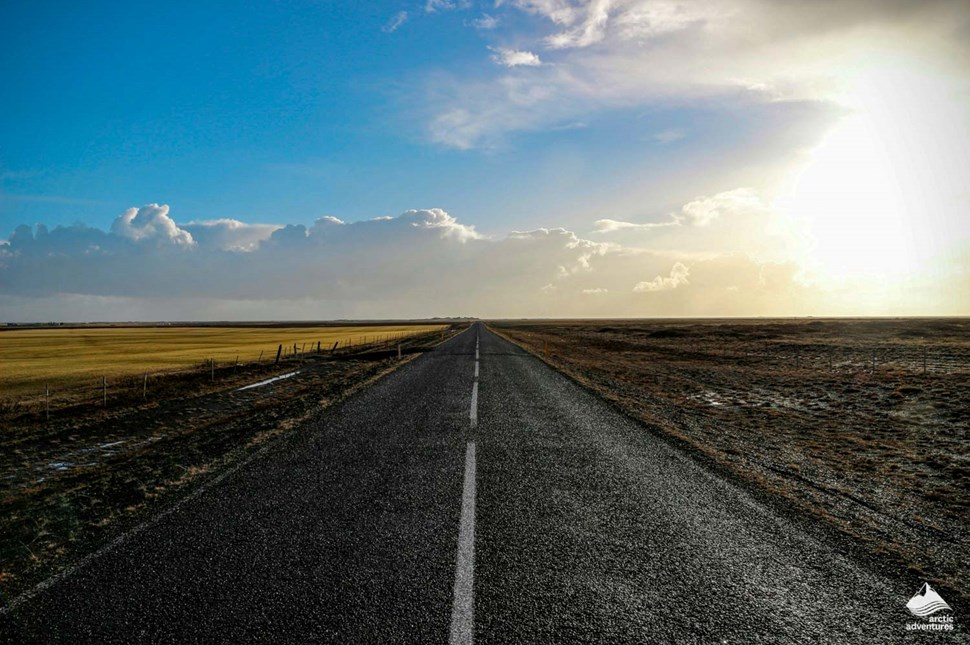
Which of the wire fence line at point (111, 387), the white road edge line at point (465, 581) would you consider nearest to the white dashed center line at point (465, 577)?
the white road edge line at point (465, 581)

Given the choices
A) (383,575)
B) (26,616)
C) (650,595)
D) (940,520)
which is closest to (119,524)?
(26,616)

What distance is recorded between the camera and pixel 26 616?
3.77 metres

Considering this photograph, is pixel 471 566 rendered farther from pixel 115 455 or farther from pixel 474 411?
pixel 115 455

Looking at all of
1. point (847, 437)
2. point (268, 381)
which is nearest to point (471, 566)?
point (847, 437)

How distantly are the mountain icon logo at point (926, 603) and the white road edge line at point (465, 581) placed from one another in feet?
11.5

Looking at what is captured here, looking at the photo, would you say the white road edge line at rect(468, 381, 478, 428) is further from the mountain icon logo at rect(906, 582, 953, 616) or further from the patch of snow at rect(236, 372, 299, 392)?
the patch of snow at rect(236, 372, 299, 392)

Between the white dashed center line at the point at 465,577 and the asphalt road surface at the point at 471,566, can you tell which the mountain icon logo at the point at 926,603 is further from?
the white dashed center line at the point at 465,577

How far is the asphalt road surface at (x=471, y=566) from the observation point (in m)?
3.54

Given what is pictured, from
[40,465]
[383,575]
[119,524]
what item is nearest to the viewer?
[383,575]

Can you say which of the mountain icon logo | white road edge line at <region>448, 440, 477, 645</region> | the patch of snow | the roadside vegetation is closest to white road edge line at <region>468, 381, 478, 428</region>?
the roadside vegetation

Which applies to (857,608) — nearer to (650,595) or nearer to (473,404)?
(650,595)

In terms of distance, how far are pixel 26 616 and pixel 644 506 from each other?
19.8 ft

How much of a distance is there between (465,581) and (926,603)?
150 inches

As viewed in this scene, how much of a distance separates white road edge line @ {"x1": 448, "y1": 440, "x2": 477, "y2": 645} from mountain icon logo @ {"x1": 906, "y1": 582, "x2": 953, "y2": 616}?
351cm
